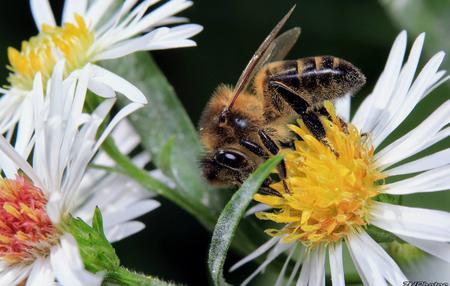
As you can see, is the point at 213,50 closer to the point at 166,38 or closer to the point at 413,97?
the point at 166,38

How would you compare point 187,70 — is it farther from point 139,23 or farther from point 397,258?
point 397,258

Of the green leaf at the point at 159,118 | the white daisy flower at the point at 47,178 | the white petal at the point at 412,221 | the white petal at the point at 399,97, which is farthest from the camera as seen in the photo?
the green leaf at the point at 159,118

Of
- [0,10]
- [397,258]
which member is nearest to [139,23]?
[397,258]

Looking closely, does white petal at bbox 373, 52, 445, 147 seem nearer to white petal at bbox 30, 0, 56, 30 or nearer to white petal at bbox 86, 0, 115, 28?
white petal at bbox 86, 0, 115, 28

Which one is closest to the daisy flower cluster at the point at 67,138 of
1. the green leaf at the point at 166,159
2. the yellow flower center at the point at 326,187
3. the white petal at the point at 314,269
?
the green leaf at the point at 166,159

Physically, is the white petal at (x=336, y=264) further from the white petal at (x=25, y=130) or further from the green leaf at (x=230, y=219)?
the white petal at (x=25, y=130)

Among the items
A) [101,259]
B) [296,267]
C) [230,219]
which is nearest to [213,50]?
[296,267]
